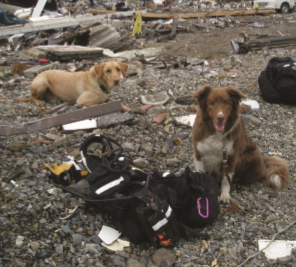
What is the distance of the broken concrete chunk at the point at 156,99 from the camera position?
6727 mm

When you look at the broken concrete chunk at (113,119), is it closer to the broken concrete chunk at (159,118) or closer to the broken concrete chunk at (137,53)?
the broken concrete chunk at (159,118)

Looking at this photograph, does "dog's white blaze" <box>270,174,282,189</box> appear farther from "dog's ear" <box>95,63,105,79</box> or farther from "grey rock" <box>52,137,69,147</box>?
"dog's ear" <box>95,63,105,79</box>

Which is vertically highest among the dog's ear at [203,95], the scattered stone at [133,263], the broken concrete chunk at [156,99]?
the dog's ear at [203,95]

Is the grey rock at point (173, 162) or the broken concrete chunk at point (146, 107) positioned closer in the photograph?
the grey rock at point (173, 162)

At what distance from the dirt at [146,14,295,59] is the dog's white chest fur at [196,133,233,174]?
302 inches

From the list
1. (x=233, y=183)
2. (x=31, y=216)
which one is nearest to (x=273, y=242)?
(x=233, y=183)

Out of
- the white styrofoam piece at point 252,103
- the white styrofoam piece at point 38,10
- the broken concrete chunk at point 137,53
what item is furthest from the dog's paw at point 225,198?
the white styrofoam piece at point 38,10

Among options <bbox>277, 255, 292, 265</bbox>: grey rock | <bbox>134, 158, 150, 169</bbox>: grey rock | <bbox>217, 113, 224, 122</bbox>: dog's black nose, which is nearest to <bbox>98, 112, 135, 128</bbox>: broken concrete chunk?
<bbox>134, 158, 150, 169</bbox>: grey rock

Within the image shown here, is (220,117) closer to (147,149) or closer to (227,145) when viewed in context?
(227,145)

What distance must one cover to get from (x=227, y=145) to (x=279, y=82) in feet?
11.6

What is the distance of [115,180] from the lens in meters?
3.10

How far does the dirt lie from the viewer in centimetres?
1189

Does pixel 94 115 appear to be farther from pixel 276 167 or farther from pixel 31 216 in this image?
pixel 276 167

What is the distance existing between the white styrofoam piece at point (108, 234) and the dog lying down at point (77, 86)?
3535 mm
